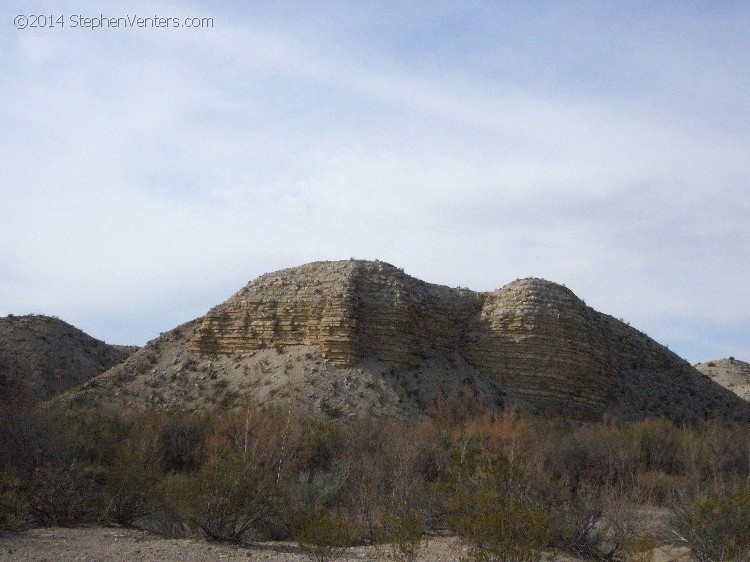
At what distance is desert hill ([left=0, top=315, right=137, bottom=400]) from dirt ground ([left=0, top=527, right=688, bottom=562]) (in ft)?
80.6

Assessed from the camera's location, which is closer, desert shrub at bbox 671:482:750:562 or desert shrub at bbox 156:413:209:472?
desert shrub at bbox 671:482:750:562

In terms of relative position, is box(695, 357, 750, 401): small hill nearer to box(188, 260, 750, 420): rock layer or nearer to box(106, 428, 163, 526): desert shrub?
box(188, 260, 750, 420): rock layer

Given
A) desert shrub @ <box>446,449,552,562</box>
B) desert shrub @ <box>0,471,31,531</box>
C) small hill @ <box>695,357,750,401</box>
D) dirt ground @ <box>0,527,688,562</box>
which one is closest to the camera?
desert shrub @ <box>446,449,552,562</box>

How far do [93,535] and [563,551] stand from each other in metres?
7.19

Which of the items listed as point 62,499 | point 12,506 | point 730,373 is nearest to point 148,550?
point 12,506

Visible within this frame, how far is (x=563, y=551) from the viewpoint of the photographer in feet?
43.7

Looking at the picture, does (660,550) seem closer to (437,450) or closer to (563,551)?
(563,551)

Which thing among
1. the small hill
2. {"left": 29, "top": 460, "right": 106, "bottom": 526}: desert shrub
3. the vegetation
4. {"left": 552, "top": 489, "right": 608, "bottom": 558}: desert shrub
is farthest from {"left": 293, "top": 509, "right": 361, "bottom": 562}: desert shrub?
the small hill

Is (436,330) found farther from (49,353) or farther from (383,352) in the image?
(49,353)

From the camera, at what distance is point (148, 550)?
1220 centimetres

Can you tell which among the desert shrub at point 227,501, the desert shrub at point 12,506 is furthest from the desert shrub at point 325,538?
the desert shrub at point 12,506

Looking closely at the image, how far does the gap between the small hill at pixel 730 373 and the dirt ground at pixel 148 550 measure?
4023 cm

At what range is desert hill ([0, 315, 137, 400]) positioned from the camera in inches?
1543

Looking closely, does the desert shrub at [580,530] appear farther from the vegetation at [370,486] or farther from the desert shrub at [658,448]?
the desert shrub at [658,448]
